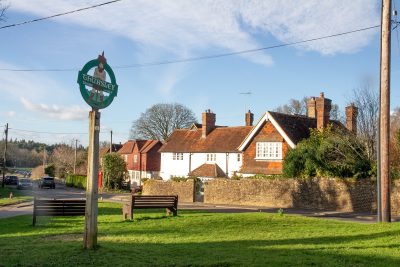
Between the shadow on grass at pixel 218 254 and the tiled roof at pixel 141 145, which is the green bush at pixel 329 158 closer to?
the shadow on grass at pixel 218 254

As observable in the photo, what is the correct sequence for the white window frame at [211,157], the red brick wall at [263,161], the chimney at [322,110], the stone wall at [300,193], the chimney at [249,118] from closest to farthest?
the stone wall at [300,193] → the chimney at [322,110] → the red brick wall at [263,161] → the white window frame at [211,157] → the chimney at [249,118]

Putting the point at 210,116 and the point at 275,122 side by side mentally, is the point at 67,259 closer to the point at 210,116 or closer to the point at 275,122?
the point at 275,122

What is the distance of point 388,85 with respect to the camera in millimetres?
17391

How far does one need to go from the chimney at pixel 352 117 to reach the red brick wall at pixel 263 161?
520cm

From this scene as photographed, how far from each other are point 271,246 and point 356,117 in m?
25.1

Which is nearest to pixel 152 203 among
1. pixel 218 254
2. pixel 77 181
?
pixel 218 254

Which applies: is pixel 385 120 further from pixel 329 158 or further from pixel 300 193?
pixel 300 193

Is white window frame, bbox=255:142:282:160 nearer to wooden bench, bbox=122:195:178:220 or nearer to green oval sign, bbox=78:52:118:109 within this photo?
wooden bench, bbox=122:195:178:220

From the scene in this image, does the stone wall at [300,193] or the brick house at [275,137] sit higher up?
the brick house at [275,137]

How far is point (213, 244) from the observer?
10.9 m

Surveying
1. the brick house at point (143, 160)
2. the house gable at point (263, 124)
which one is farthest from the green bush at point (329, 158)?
the brick house at point (143, 160)

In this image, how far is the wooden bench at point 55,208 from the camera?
16688mm

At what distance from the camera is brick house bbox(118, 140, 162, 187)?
2655 inches

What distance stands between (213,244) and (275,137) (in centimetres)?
2769
